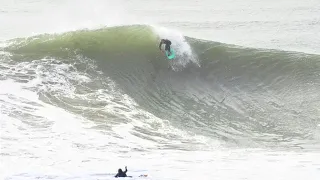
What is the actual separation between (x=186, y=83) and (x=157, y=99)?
4.52ft

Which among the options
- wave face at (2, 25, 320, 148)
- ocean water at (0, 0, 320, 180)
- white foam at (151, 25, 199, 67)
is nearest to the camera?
ocean water at (0, 0, 320, 180)

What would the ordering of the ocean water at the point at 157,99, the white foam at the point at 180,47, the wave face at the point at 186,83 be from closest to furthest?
the ocean water at the point at 157,99
the wave face at the point at 186,83
the white foam at the point at 180,47

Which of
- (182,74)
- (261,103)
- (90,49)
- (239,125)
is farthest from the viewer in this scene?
(90,49)

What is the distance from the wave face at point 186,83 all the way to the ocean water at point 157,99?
0.04 meters

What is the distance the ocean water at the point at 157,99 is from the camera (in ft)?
35.5

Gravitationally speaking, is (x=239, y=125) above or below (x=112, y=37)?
below

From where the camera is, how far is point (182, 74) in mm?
16859

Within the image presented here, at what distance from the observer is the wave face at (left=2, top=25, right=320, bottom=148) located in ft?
44.9

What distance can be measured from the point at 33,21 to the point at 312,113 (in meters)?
14.7

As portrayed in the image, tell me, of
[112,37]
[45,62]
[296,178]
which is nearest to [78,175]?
[296,178]

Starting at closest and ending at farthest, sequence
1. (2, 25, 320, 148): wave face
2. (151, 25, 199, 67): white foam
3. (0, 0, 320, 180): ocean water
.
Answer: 1. (0, 0, 320, 180): ocean water
2. (2, 25, 320, 148): wave face
3. (151, 25, 199, 67): white foam

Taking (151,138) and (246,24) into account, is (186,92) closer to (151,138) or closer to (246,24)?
(151,138)

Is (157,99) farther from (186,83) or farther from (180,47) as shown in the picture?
(180,47)

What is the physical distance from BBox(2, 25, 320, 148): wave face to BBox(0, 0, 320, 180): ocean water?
0.12 feet
